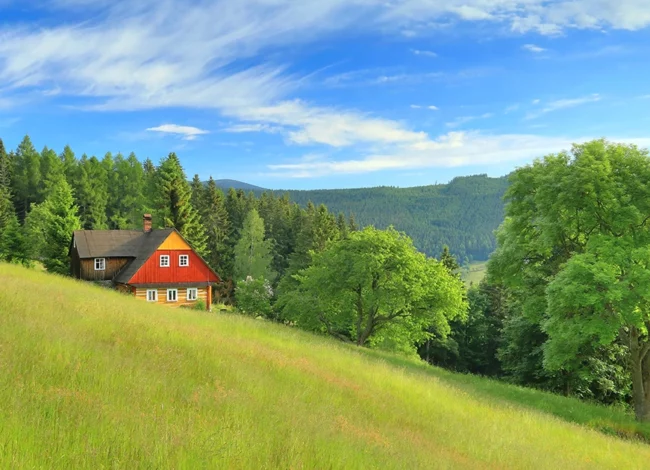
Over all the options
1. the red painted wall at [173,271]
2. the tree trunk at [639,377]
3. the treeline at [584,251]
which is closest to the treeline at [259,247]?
the red painted wall at [173,271]

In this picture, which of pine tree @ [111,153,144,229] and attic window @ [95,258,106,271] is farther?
pine tree @ [111,153,144,229]

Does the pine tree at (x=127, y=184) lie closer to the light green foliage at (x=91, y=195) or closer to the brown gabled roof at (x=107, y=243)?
the light green foliage at (x=91, y=195)

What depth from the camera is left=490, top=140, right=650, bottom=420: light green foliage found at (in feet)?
57.2

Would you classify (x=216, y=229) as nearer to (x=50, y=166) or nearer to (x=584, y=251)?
(x=50, y=166)

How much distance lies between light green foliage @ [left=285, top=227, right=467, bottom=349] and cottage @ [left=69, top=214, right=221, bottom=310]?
13942 mm

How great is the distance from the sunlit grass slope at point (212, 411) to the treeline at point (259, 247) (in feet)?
54.3

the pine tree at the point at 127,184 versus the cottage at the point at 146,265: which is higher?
the pine tree at the point at 127,184

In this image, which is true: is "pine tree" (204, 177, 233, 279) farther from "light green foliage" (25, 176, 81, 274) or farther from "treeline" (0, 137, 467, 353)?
"light green foliage" (25, 176, 81, 274)

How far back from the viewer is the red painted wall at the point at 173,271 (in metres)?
41.3

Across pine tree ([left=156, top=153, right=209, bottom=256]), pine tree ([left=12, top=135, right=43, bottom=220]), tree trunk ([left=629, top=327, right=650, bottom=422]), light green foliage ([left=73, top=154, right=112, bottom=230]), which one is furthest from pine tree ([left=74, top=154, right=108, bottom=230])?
tree trunk ([left=629, top=327, right=650, bottom=422])

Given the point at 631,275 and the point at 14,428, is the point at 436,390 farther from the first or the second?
the point at 14,428

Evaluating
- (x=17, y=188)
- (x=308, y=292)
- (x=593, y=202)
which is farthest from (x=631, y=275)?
(x=17, y=188)

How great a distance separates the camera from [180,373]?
8219 mm

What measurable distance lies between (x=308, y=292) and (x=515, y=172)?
16663mm
